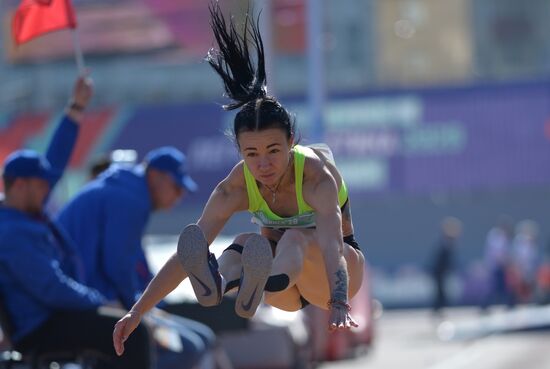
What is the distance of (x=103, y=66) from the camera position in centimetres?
4284

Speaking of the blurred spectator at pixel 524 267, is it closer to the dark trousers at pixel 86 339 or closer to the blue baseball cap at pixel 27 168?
the dark trousers at pixel 86 339

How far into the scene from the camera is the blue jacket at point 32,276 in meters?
8.84

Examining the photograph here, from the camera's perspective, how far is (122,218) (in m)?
9.70

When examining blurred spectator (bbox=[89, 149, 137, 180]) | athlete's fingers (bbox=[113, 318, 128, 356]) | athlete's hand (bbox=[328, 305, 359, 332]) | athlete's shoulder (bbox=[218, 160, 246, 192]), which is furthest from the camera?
blurred spectator (bbox=[89, 149, 137, 180])

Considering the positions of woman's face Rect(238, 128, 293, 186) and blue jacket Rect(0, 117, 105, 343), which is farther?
blue jacket Rect(0, 117, 105, 343)

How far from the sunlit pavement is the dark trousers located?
29.9 ft

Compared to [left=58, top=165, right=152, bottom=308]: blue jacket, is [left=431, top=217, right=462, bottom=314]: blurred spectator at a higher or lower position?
lower

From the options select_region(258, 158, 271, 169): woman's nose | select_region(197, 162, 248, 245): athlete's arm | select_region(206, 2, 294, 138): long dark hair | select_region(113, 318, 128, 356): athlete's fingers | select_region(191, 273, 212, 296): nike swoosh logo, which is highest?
select_region(206, 2, 294, 138): long dark hair

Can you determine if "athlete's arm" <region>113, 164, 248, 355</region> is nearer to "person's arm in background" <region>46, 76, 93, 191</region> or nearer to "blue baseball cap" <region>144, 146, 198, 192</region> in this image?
"blue baseball cap" <region>144, 146, 198, 192</region>

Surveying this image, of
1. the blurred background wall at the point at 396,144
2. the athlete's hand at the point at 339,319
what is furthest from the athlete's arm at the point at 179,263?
the blurred background wall at the point at 396,144

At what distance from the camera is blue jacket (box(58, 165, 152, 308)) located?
31.8 ft

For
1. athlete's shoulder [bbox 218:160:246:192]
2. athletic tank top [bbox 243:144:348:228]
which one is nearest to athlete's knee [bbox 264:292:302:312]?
athletic tank top [bbox 243:144:348:228]

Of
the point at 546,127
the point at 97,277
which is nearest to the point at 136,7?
the point at 546,127

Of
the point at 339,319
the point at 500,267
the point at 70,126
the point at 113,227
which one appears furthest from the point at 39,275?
the point at 500,267
